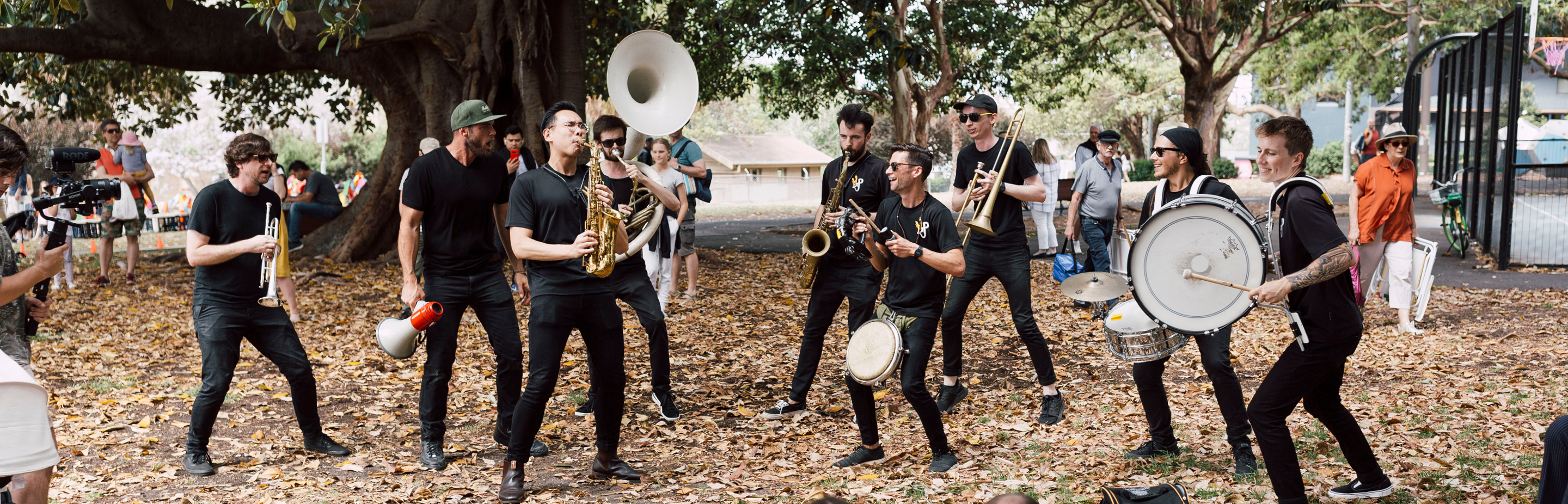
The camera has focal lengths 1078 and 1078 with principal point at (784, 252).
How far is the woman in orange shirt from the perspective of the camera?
773 centimetres

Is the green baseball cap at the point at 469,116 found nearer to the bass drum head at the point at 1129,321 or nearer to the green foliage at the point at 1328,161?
the bass drum head at the point at 1129,321

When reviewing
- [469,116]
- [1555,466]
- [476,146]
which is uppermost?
[469,116]

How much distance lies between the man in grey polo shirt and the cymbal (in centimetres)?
445

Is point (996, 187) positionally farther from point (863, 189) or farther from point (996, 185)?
point (863, 189)

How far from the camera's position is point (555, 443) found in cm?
568

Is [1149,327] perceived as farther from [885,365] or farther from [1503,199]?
[1503,199]

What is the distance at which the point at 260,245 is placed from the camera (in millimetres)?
4773

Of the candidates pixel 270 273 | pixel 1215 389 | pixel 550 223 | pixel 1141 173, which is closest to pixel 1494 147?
pixel 1215 389

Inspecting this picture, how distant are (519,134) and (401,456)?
340 cm

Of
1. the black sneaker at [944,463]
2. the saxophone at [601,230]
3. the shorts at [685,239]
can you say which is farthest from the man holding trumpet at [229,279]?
the shorts at [685,239]

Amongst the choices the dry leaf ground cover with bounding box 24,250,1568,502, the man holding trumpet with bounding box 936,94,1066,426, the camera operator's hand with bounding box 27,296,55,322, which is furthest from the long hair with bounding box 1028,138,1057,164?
the camera operator's hand with bounding box 27,296,55,322

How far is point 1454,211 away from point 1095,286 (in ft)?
34.6

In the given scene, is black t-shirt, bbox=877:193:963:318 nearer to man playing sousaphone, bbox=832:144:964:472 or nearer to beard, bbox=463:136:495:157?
man playing sousaphone, bbox=832:144:964:472

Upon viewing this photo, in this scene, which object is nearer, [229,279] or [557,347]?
[557,347]
